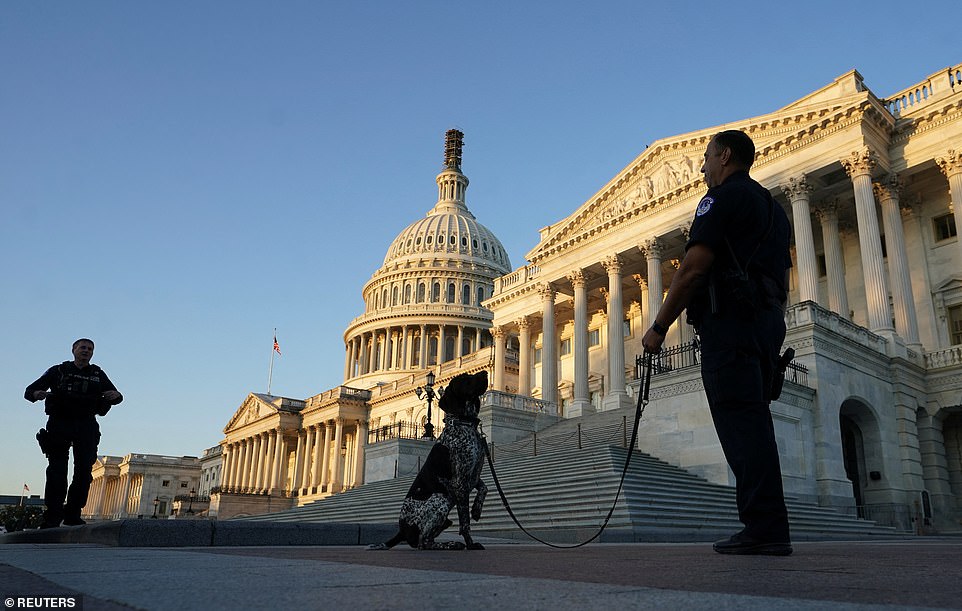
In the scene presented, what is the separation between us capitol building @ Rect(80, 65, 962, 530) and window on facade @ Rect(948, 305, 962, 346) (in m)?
0.09

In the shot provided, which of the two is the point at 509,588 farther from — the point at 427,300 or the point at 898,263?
the point at 427,300

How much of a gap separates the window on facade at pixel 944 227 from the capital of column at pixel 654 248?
12.5 metres

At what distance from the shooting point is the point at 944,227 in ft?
112

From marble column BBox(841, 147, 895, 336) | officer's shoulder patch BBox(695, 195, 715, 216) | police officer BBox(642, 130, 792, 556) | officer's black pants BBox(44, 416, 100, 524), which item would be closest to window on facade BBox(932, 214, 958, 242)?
marble column BBox(841, 147, 895, 336)

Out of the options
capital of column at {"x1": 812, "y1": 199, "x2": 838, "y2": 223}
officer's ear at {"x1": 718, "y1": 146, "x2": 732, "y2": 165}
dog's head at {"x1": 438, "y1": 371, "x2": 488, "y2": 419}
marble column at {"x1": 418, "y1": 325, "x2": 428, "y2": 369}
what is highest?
marble column at {"x1": 418, "y1": 325, "x2": 428, "y2": 369}

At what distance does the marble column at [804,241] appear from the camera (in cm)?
3173

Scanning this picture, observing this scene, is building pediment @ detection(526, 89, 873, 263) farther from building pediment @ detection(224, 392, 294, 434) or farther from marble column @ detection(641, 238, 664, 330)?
building pediment @ detection(224, 392, 294, 434)

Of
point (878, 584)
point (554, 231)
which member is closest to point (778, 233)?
point (878, 584)

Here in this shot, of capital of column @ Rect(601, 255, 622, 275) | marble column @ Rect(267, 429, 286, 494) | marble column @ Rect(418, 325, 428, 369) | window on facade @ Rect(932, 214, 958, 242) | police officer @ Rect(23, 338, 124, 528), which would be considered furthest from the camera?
marble column @ Rect(418, 325, 428, 369)

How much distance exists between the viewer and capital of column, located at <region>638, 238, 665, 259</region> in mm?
39375

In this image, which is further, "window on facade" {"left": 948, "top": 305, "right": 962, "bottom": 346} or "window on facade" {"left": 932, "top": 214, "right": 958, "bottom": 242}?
"window on facade" {"left": 932, "top": 214, "right": 958, "bottom": 242}

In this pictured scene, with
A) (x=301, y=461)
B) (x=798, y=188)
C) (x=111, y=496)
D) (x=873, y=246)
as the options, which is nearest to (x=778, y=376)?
(x=873, y=246)

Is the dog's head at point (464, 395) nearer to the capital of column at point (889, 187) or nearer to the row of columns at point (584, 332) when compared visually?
the row of columns at point (584, 332)

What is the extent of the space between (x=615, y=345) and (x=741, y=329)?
34.8 m
